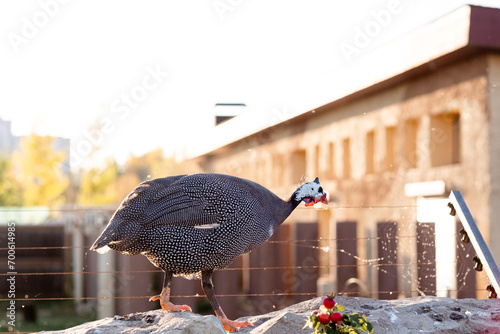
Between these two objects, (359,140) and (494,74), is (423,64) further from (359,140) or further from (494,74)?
(359,140)

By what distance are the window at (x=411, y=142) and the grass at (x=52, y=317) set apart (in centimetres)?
507

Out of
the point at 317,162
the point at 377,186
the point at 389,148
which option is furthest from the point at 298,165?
the point at 389,148

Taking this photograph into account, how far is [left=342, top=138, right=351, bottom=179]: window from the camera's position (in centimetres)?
1065

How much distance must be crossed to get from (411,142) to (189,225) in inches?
221

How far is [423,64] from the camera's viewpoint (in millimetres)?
7680

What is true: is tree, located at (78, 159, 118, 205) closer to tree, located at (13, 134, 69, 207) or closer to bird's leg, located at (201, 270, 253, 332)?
tree, located at (13, 134, 69, 207)

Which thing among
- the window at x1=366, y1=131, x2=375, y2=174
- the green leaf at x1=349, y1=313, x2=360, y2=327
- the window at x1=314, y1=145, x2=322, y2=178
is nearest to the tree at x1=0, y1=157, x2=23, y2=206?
the window at x1=314, y1=145, x2=322, y2=178

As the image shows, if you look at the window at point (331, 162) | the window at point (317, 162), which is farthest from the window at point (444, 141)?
the window at point (317, 162)

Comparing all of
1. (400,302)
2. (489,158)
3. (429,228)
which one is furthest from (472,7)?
(400,302)

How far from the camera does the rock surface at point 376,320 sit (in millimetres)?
3535

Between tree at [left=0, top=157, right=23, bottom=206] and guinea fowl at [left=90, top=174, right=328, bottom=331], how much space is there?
17.9m

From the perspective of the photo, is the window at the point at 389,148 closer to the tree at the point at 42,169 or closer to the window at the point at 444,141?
the window at the point at 444,141

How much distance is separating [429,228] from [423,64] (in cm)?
196

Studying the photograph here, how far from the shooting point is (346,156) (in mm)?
10781
